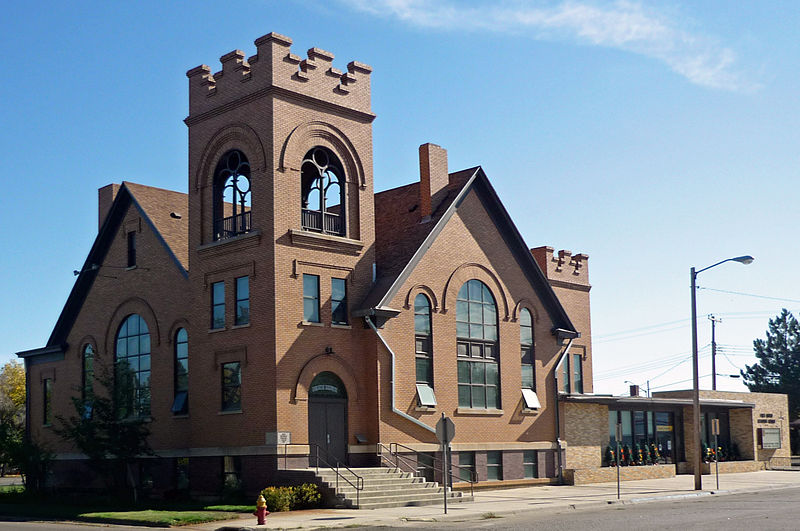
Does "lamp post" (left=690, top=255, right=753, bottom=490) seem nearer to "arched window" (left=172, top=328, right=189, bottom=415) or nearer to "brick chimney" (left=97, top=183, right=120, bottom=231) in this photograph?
"arched window" (left=172, top=328, right=189, bottom=415)

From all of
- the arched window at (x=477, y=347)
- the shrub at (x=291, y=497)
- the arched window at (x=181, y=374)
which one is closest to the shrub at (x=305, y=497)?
the shrub at (x=291, y=497)

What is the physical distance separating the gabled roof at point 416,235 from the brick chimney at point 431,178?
0.29 m

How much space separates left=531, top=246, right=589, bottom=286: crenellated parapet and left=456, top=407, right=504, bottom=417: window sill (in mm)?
10416

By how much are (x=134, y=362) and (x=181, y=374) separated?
339 centimetres

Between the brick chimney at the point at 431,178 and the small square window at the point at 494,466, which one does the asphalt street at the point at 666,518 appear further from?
the brick chimney at the point at 431,178

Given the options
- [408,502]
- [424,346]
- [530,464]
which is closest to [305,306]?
[424,346]

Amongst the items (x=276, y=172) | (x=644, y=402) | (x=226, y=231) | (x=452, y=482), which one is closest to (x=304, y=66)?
(x=276, y=172)

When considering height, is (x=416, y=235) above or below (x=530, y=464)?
above

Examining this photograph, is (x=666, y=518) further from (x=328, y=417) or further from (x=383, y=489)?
(x=328, y=417)

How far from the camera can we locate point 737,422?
5116 cm

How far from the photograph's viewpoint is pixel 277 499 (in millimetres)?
27156

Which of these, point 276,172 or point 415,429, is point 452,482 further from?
point 276,172

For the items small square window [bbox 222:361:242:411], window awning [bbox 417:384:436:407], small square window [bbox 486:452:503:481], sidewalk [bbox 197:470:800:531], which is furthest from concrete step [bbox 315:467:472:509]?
small square window [bbox 486:452:503:481]

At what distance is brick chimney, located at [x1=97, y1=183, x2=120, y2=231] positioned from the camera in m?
40.7
